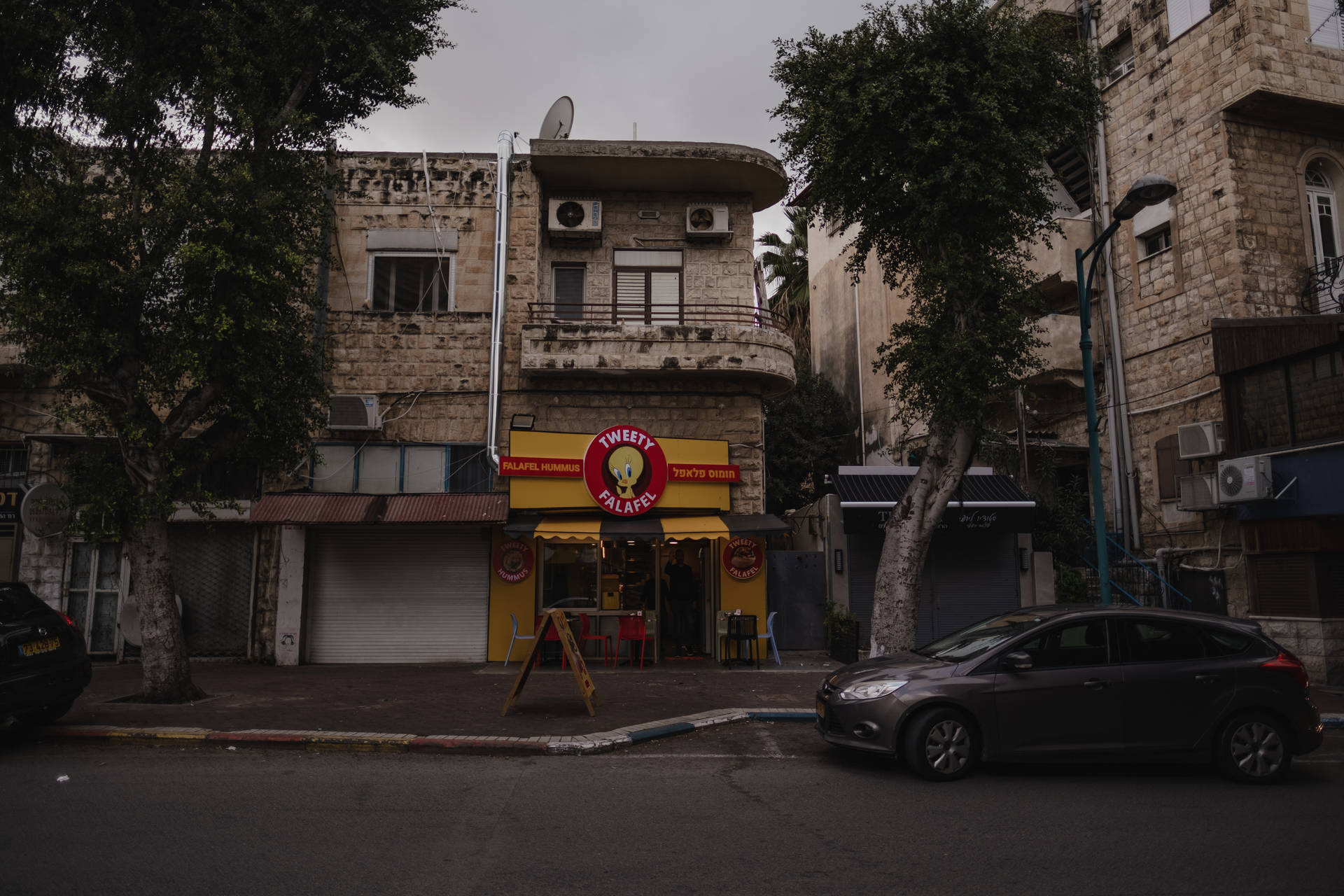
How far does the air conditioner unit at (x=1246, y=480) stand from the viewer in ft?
48.2

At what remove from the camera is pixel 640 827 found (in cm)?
592

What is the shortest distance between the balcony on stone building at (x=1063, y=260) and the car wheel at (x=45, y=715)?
64.5 feet

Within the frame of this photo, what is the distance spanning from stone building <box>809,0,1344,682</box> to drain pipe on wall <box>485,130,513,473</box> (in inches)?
391

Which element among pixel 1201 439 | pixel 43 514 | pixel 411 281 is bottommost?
pixel 43 514

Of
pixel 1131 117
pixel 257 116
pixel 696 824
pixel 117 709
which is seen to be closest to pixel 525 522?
pixel 117 709

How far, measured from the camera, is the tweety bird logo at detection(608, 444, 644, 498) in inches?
597

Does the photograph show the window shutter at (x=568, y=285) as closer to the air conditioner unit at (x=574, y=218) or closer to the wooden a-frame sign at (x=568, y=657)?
the air conditioner unit at (x=574, y=218)

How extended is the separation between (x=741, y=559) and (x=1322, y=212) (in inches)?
580

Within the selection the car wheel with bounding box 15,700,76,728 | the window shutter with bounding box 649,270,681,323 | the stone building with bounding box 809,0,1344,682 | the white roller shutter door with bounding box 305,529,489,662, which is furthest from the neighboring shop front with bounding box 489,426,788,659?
the car wheel with bounding box 15,700,76,728

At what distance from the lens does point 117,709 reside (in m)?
10.3

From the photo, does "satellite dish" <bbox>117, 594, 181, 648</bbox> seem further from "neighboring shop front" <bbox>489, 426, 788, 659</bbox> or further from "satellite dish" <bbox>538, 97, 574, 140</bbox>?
"satellite dish" <bbox>538, 97, 574, 140</bbox>

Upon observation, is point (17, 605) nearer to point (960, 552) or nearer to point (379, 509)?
point (379, 509)

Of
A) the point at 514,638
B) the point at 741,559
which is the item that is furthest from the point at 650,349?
the point at 514,638

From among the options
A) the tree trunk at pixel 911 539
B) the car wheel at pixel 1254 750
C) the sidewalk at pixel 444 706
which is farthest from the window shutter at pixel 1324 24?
the car wheel at pixel 1254 750
